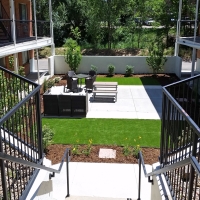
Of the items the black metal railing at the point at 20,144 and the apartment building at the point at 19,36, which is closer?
the black metal railing at the point at 20,144

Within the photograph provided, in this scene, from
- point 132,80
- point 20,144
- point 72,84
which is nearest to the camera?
point 20,144

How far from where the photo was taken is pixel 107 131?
9.90 metres

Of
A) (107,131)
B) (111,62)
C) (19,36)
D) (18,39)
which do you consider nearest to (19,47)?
(18,39)

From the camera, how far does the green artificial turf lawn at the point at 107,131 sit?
29.5 ft

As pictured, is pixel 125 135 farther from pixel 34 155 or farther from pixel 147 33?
pixel 147 33

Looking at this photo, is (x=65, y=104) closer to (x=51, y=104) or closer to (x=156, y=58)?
(x=51, y=104)

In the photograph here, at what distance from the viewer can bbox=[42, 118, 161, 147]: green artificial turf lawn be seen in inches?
354

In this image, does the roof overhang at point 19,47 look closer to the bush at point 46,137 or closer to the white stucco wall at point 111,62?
the white stucco wall at point 111,62

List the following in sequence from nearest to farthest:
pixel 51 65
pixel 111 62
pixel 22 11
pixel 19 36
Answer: pixel 19 36
pixel 51 65
pixel 22 11
pixel 111 62

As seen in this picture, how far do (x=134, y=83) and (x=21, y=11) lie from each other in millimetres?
9079

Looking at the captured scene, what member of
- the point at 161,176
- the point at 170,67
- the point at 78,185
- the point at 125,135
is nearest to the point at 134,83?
the point at 170,67

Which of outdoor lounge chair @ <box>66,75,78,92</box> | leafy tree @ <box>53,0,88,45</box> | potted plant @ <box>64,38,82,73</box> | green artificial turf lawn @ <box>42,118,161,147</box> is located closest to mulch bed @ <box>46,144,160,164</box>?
green artificial turf lawn @ <box>42,118,161,147</box>

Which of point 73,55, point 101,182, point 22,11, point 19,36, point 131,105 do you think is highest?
point 22,11

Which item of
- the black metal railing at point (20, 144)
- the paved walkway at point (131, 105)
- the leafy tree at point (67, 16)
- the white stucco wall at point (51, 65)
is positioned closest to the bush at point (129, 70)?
the paved walkway at point (131, 105)
